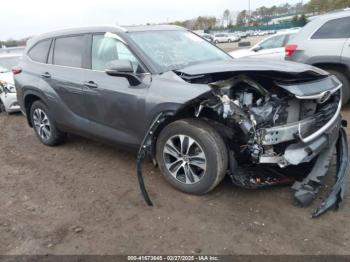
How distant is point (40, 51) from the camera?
18.2 ft

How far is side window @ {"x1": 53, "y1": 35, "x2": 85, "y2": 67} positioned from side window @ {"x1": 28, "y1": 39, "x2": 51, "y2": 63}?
10.4 inches

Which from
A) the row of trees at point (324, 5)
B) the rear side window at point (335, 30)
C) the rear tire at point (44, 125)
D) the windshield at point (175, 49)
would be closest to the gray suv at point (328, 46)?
the rear side window at point (335, 30)

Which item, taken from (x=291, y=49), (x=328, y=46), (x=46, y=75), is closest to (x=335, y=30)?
(x=328, y=46)

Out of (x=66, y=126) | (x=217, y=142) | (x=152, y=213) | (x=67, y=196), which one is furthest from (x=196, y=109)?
(x=66, y=126)

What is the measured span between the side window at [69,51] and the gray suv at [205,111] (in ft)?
0.16

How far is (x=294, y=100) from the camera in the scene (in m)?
3.55

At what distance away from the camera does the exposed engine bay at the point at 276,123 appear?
3.31 metres

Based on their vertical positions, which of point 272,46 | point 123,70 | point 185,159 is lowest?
point 185,159

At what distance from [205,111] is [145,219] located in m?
1.27

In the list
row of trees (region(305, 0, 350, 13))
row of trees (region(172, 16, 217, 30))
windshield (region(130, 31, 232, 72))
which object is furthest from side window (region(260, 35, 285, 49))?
row of trees (region(172, 16, 217, 30))

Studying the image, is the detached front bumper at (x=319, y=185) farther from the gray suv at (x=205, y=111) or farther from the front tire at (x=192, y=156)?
the front tire at (x=192, y=156)

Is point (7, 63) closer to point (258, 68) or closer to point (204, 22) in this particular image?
point (258, 68)

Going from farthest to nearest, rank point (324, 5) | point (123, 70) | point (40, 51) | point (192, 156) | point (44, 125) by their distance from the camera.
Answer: point (324, 5)
point (44, 125)
point (40, 51)
point (123, 70)
point (192, 156)

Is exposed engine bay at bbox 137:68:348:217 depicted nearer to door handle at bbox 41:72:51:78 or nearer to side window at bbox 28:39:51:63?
door handle at bbox 41:72:51:78
